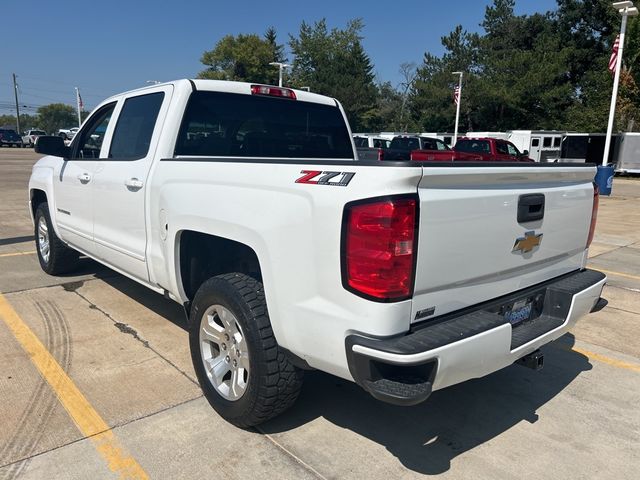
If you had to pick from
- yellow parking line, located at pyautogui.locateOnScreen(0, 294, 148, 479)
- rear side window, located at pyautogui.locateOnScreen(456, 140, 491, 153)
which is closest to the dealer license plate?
yellow parking line, located at pyautogui.locateOnScreen(0, 294, 148, 479)

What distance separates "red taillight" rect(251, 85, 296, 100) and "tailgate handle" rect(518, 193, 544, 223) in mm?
2248

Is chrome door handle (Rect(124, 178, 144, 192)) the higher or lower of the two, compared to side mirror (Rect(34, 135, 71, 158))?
lower

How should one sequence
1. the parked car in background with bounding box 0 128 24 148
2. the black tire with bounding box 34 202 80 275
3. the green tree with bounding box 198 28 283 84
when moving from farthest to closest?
the green tree with bounding box 198 28 283 84 < the parked car in background with bounding box 0 128 24 148 < the black tire with bounding box 34 202 80 275

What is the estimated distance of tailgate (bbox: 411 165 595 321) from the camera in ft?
7.60

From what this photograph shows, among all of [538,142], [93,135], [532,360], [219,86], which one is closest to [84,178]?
[93,135]

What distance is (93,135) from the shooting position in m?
4.88

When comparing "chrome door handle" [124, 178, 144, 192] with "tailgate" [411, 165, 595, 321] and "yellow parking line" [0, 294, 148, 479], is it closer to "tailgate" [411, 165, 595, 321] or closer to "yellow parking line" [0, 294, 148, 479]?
"yellow parking line" [0, 294, 148, 479]

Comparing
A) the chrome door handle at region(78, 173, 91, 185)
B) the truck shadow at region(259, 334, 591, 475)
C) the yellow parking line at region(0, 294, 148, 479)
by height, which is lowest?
the truck shadow at region(259, 334, 591, 475)

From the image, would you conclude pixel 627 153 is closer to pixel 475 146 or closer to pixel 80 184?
pixel 475 146

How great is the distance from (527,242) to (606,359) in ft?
6.69

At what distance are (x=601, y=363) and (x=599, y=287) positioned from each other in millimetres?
1115

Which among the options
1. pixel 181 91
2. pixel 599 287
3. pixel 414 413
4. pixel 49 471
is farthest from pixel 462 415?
pixel 181 91

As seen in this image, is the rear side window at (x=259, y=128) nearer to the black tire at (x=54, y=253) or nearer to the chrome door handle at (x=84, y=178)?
the chrome door handle at (x=84, y=178)

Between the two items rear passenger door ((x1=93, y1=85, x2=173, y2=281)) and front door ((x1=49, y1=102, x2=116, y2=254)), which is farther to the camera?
front door ((x1=49, y1=102, x2=116, y2=254))
